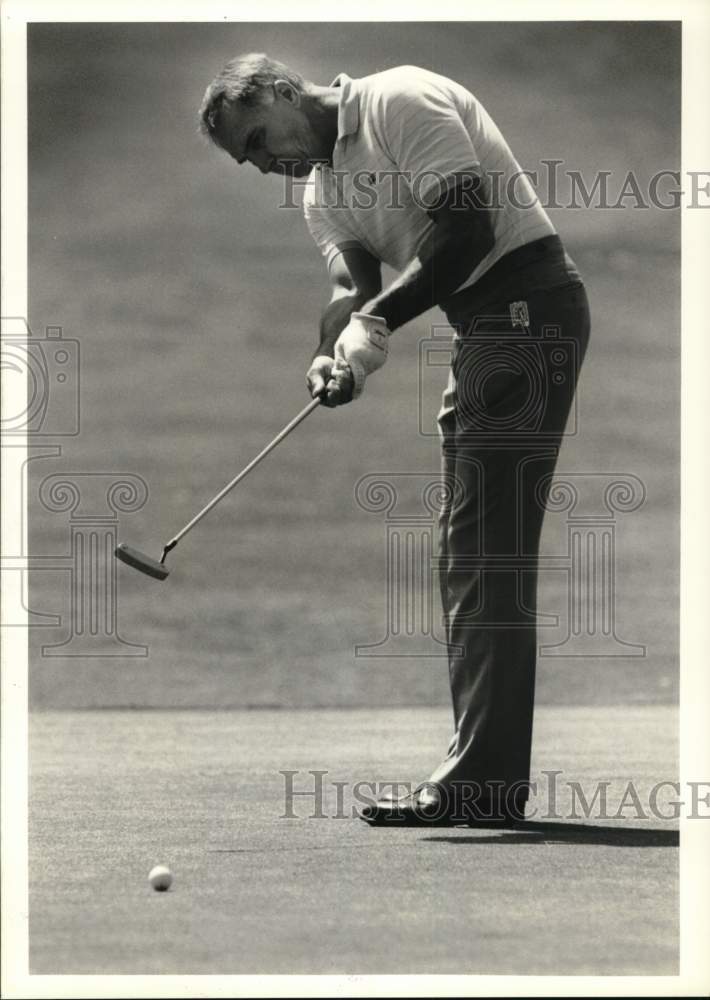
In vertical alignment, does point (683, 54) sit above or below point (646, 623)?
above

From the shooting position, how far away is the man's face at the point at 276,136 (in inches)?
157

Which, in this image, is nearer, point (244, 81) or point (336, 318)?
point (244, 81)

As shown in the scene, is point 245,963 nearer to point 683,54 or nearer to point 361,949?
point 361,949

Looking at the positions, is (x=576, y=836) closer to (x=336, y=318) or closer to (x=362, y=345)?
(x=362, y=345)

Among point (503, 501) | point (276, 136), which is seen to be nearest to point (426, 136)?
point (276, 136)

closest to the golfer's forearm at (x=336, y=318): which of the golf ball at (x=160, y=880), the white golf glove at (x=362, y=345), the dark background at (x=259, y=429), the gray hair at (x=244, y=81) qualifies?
the white golf glove at (x=362, y=345)

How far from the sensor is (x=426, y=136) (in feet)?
12.8

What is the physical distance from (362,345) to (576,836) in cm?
113

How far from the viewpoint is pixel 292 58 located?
4137 mm

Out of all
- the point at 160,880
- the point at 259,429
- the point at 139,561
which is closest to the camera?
the point at 160,880

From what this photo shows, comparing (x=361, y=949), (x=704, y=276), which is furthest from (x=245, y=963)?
(x=704, y=276)

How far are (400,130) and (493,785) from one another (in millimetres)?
1418

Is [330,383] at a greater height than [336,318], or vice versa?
[336,318]

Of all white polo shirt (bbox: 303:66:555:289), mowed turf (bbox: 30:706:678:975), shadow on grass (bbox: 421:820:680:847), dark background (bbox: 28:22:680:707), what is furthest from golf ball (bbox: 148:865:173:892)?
dark background (bbox: 28:22:680:707)
